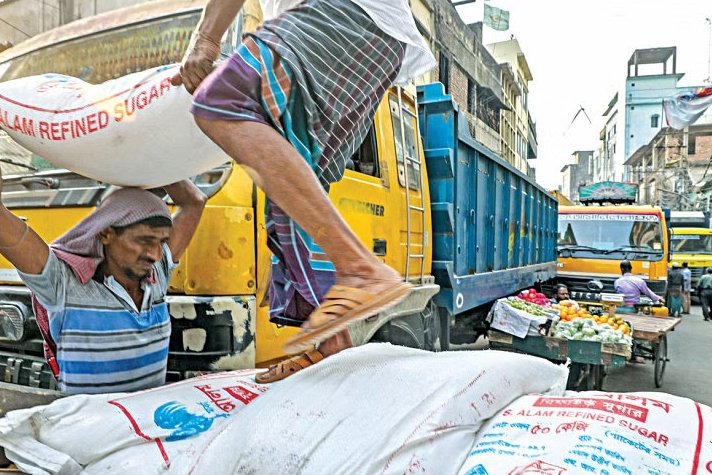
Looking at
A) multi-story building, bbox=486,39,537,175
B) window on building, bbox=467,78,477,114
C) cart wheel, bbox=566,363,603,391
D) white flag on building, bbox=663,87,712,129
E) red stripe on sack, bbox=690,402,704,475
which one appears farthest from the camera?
multi-story building, bbox=486,39,537,175

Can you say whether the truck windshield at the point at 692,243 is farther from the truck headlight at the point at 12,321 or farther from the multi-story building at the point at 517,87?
the truck headlight at the point at 12,321

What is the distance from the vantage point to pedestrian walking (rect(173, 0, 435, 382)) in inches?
46.8

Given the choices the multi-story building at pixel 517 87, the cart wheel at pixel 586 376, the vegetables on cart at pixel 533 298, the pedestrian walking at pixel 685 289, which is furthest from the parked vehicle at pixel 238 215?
the multi-story building at pixel 517 87

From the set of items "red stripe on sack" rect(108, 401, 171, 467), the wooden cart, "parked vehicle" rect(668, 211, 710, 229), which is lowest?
the wooden cart

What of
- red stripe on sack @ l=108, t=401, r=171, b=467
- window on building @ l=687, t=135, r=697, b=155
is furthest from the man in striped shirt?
window on building @ l=687, t=135, r=697, b=155

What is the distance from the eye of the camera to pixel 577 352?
14.4 ft

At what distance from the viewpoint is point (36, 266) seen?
1.54 metres

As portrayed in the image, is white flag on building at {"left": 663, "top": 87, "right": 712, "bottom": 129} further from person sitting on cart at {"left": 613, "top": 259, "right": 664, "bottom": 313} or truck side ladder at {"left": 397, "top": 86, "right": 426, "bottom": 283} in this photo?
truck side ladder at {"left": 397, "top": 86, "right": 426, "bottom": 283}

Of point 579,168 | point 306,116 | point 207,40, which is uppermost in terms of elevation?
point 579,168

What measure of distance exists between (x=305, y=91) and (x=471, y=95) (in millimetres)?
22684

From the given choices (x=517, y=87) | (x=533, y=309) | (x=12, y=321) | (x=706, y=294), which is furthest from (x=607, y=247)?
(x=517, y=87)

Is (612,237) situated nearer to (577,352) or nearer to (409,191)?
(577,352)

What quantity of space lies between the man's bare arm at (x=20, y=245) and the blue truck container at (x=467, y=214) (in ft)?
9.25

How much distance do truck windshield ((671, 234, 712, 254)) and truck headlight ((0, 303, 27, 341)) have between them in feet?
66.8
